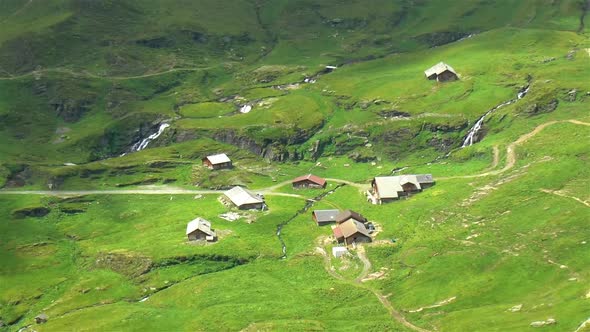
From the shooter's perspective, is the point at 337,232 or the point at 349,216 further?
the point at 349,216

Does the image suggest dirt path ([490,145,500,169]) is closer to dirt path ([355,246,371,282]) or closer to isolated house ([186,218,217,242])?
dirt path ([355,246,371,282])

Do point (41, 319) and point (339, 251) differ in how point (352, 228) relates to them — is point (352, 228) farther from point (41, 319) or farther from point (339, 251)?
point (41, 319)

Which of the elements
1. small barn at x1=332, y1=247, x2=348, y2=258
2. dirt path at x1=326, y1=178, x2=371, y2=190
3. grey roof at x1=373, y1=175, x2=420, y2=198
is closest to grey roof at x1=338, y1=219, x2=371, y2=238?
small barn at x1=332, y1=247, x2=348, y2=258

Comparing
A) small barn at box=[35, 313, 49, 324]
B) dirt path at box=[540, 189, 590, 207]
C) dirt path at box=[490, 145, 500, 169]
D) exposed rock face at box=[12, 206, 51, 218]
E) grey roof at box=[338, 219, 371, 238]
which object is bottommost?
small barn at box=[35, 313, 49, 324]

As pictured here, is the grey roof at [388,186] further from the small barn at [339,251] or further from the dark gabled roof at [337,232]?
the small barn at [339,251]

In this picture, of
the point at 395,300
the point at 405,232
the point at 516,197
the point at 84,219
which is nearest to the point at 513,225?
the point at 516,197

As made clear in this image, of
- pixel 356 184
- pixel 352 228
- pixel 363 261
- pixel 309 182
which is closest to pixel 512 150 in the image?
pixel 356 184
